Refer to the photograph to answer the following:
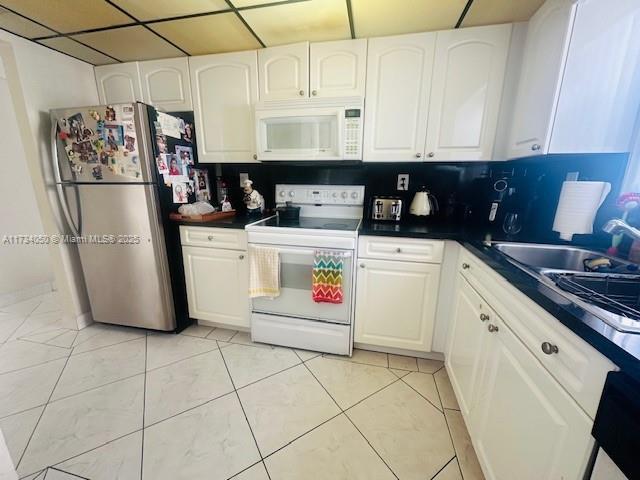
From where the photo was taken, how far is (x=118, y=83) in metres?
2.04

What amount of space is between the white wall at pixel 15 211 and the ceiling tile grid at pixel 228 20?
121 centimetres

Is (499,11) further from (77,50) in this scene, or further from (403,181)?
(77,50)

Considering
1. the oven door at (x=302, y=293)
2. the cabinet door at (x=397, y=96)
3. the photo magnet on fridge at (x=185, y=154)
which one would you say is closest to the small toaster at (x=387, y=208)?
the cabinet door at (x=397, y=96)

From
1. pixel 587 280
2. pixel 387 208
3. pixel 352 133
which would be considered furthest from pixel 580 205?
pixel 352 133

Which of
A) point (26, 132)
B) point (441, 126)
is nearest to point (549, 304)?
point (441, 126)

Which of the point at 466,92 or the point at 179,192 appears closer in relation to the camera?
the point at 466,92

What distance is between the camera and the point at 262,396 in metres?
1.46

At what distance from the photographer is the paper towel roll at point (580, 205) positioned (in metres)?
1.17

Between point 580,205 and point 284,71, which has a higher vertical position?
point 284,71

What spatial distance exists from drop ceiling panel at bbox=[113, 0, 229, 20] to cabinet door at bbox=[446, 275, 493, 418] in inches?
76.8

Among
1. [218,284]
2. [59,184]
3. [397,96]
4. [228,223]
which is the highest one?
[397,96]

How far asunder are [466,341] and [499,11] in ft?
5.64

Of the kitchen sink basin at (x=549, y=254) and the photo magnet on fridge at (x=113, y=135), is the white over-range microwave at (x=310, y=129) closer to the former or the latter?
the photo magnet on fridge at (x=113, y=135)

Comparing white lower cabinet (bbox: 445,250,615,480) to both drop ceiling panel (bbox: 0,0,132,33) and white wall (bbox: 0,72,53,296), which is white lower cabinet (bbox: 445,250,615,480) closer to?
drop ceiling panel (bbox: 0,0,132,33)
